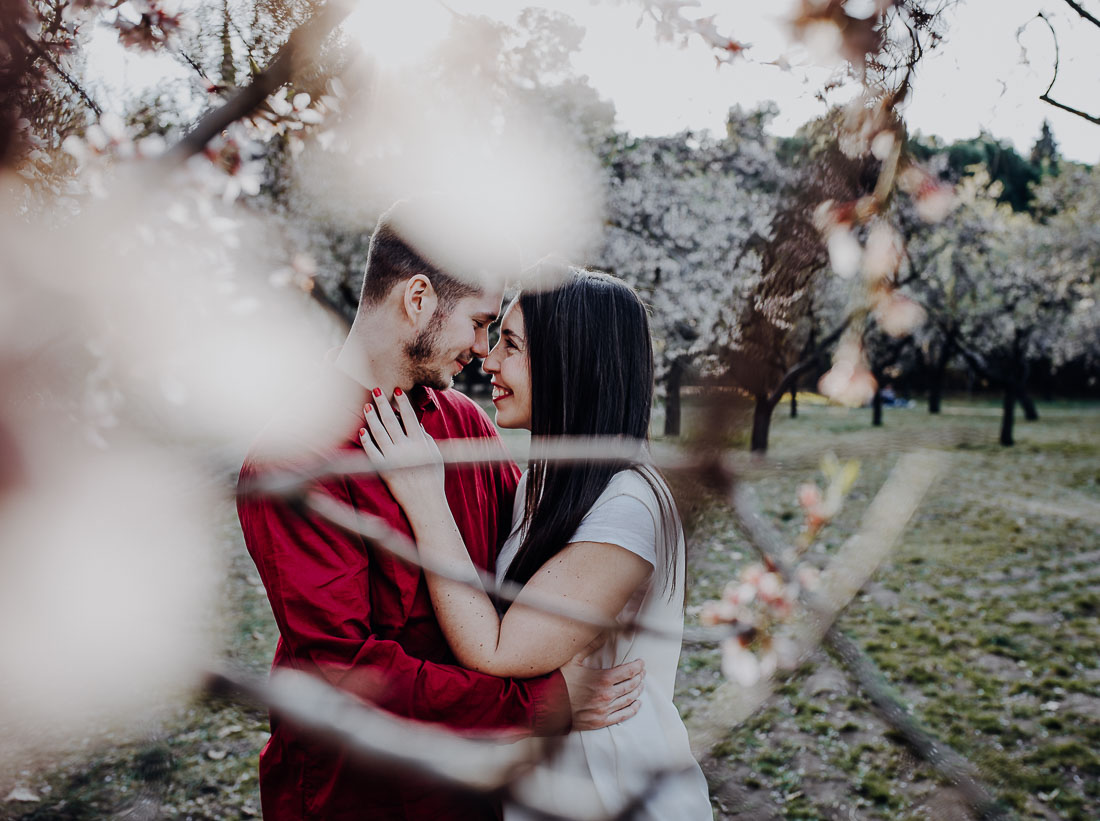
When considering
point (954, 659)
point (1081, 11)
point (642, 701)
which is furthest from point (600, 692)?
point (954, 659)

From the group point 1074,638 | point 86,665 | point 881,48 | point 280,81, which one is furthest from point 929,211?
point 1074,638

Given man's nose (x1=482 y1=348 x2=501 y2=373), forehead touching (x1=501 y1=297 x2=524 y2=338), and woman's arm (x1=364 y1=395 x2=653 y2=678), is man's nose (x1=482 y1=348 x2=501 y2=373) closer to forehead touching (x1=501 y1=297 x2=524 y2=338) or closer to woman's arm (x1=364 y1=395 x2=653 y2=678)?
forehead touching (x1=501 y1=297 x2=524 y2=338)

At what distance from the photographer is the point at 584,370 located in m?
1.80

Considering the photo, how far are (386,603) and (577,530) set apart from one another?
0.47 meters

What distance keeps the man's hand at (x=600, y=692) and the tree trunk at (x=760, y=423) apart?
114 cm

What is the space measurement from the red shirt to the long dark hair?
300 millimetres

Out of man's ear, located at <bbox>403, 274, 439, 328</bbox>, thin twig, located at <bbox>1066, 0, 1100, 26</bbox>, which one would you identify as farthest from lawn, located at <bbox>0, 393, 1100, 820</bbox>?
man's ear, located at <bbox>403, 274, 439, 328</bbox>

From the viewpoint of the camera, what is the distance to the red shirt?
4.63ft

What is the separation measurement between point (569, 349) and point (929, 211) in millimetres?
1248

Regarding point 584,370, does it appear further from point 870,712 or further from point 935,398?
point 870,712

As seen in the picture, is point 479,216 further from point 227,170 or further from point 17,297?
point 17,297

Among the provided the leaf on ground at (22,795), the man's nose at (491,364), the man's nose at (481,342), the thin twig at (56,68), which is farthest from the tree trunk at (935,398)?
the leaf on ground at (22,795)

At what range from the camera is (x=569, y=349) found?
181 centimetres

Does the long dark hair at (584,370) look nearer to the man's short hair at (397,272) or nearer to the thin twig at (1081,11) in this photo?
the man's short hair at (397,272)
